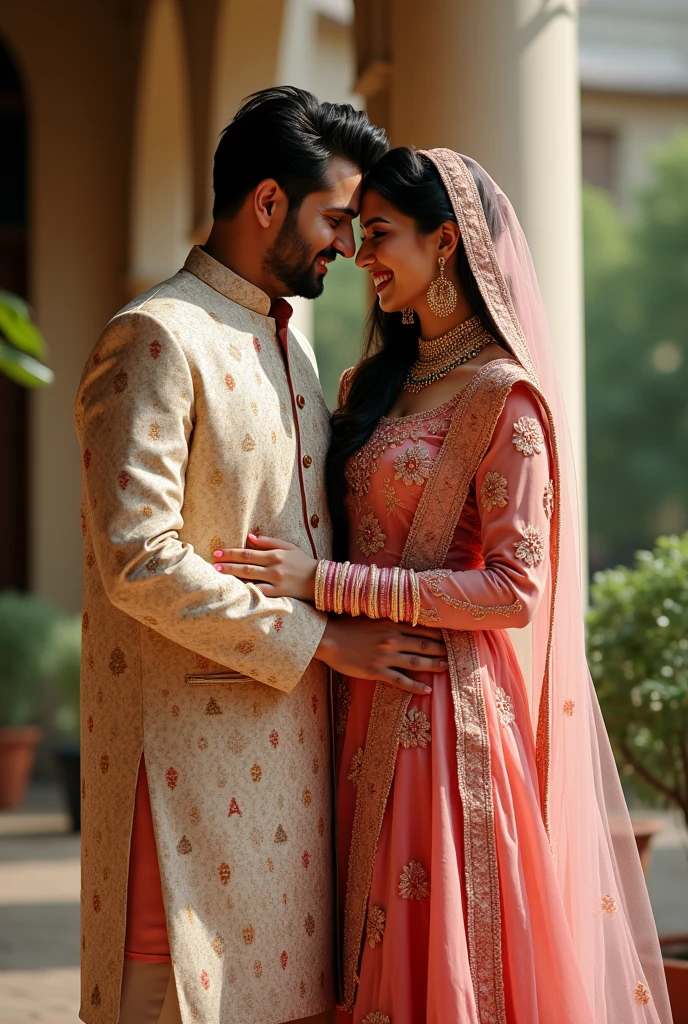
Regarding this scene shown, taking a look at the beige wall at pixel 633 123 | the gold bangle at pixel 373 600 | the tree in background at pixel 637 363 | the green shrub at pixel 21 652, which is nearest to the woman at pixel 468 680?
the gold bangle at pixel 373 600

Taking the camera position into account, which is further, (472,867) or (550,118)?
(550,118)

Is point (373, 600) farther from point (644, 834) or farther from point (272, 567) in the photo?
point (644, 834)

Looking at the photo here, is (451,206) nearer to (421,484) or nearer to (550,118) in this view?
(421,484)

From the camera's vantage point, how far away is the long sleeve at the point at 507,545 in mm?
2238

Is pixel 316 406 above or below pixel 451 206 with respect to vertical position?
below

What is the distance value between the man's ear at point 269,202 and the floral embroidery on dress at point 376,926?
47.2 inches

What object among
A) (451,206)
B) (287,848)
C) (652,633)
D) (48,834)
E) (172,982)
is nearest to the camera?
(172,982)

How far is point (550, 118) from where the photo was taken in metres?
3.15

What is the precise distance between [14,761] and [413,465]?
616 cm

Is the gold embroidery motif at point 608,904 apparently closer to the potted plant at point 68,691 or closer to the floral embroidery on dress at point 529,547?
the floral embroidery on dress at point 529,547

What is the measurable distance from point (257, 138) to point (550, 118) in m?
1.07

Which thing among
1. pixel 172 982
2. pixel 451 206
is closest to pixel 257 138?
pixel 451 206

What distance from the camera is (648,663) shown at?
3.67 meters

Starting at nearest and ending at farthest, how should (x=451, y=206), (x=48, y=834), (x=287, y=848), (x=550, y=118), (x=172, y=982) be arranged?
(x=172, y=982), (x=287, y=848), (x=451, y=206), (x=550, y=118), (x=48, y=834)
